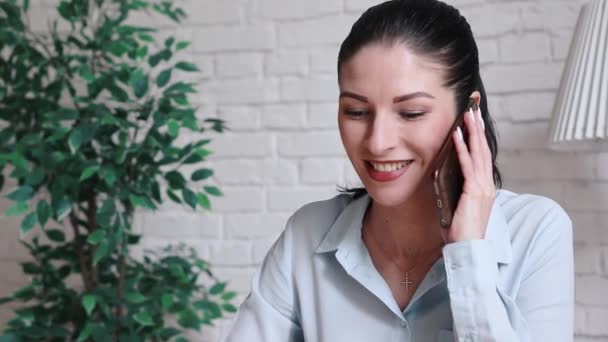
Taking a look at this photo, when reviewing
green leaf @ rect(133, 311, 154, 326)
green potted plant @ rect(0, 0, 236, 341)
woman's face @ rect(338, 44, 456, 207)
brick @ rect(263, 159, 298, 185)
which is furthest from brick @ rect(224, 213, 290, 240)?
woman's face @ rect(338, 44, 456, 207)

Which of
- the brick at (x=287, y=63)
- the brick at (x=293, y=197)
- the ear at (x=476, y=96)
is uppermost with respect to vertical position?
the brick at (x=287, y=63)

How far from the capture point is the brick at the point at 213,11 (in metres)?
2.05

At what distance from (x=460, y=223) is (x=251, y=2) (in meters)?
1.26

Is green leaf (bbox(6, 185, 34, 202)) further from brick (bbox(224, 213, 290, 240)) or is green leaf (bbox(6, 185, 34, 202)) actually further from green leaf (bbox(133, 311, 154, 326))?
brick (bbox(224, 213, 290, 240))

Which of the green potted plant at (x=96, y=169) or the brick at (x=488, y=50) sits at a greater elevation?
the brick at (x=488, y=50)

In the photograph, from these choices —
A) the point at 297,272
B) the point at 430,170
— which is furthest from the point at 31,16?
the point at 430,170

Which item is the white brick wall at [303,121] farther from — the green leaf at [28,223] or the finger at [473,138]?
the finger at [473,138]

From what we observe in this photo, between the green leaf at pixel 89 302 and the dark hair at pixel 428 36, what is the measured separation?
0.92m

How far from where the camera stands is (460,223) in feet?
3.33

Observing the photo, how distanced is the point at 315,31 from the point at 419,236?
0.98 metres

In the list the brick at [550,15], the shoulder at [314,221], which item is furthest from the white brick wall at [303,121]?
the shoulder at [314,221]

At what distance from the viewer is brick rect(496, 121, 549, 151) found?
1.80 m

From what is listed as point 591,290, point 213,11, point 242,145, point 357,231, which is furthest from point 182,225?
point 591,290

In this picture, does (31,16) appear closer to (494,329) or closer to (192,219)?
(192,219)
